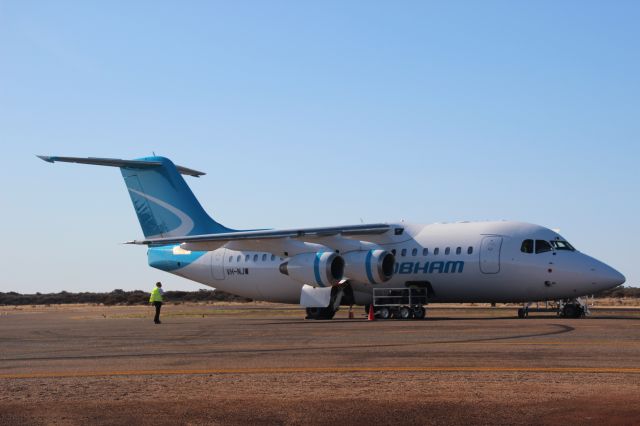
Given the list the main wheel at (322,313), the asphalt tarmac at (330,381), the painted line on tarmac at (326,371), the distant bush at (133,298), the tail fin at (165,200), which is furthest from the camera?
the distant bush at (133,298)

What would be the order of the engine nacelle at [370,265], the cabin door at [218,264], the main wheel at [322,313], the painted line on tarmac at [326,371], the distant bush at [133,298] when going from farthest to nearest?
the distant bush at [133,298] < the cabin door at [218,264] < the main wheel at [322,313] < the engine nacelle at [370,265] < the painted line on tarmac at [326,371]

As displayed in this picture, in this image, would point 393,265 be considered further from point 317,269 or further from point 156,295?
point 156,295

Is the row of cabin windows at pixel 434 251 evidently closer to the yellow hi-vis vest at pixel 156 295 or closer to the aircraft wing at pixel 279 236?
the aircraft wing at pixel 279 236

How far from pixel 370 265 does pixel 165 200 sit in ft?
38.5

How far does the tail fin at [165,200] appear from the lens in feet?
132

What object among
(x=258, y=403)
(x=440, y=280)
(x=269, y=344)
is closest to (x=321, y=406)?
(x=258, y=403)

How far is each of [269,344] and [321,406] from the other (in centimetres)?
926

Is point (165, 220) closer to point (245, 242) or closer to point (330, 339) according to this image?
point (245, 242)

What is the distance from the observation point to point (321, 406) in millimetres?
8859

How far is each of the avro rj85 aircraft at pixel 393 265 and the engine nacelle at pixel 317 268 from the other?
0.04m

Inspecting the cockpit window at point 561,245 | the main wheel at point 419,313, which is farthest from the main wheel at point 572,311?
the main wheel at point 419,313

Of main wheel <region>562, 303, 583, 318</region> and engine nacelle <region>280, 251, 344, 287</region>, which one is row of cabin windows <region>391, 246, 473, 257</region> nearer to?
engine nacelle <region>280, 251, 344, 287</region>

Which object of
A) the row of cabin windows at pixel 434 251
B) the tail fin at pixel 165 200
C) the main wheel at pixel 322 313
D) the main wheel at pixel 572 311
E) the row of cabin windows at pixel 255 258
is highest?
the tail fin at pixel 165 200

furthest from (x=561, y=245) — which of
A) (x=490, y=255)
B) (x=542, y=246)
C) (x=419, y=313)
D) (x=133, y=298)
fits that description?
(x=133, y=298)
